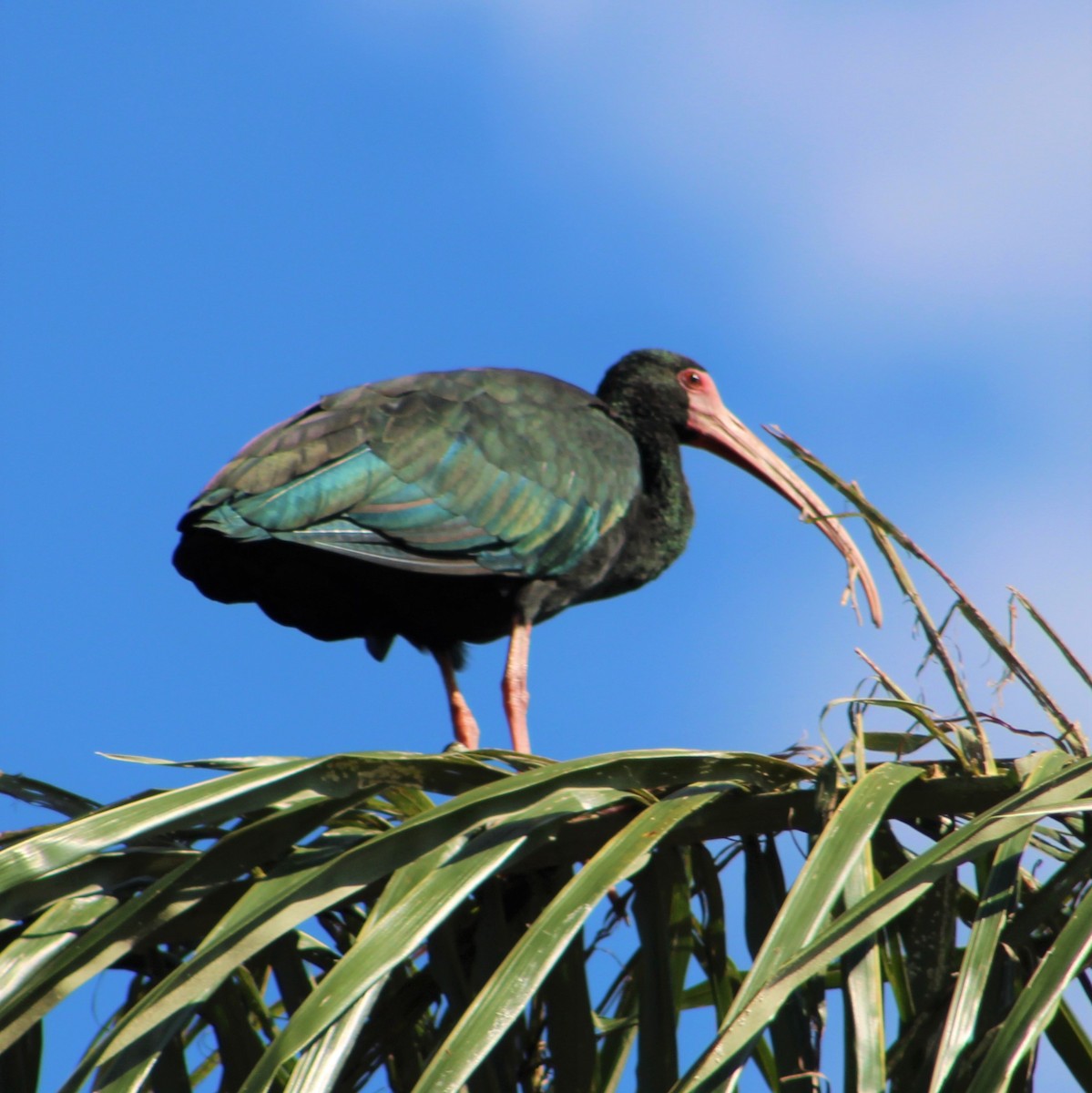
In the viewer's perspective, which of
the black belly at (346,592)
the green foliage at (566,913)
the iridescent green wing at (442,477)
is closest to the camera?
the green foliage at (566,913)

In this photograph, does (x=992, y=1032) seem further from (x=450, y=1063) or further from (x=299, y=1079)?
(x=299, y=1079)

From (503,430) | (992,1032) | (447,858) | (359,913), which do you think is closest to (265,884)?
(447,858)

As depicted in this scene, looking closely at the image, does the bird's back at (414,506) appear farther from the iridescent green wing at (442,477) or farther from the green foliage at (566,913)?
the green foliage at (566,913)

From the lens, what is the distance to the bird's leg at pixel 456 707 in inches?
255

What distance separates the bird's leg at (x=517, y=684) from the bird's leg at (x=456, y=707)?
277mm

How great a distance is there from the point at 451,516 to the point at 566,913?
310 cm

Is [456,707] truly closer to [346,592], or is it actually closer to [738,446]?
[346,592]

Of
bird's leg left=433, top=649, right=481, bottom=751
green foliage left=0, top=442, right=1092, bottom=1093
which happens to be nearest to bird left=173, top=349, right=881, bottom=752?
bird's leg left=433, top=649, right=481, bottom=751

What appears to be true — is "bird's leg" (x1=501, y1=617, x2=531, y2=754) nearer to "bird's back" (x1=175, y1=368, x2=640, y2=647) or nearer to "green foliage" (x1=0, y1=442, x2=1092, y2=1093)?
"bird's back" (x1=175, y1=368, x2=640, y2=647)

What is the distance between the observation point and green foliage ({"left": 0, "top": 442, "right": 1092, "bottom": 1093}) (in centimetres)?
255

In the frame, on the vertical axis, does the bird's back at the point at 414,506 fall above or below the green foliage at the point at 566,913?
above

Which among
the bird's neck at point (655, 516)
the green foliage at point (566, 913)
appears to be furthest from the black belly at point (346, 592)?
the green foliage at point (566, 913)

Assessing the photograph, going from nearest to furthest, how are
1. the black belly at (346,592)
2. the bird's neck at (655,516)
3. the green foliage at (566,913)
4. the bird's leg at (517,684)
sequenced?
the green foliage at (566,913) → the black belly at (346,592) → the bird's leg at (517,684) → the bird's neck at (655,516)

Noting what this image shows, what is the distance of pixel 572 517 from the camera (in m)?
6.19
